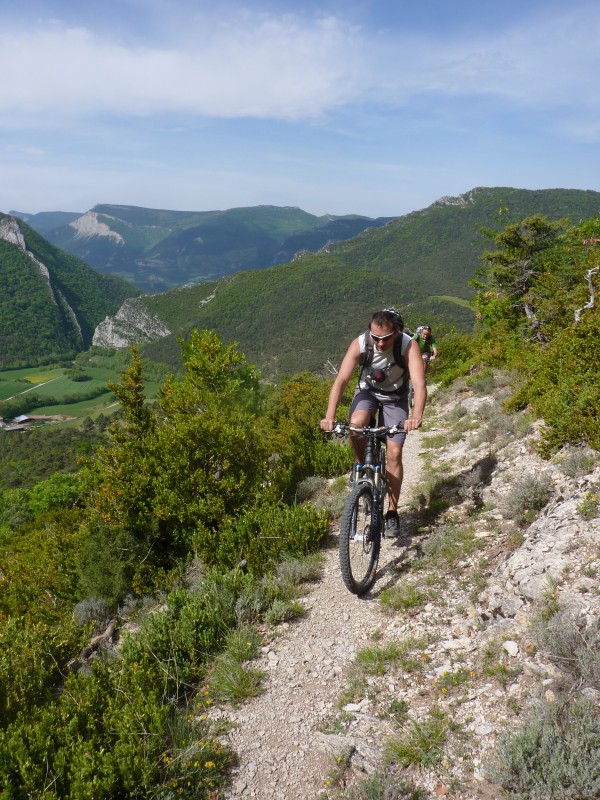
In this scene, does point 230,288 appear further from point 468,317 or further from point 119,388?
point 119,388

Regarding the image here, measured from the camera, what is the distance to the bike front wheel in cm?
424

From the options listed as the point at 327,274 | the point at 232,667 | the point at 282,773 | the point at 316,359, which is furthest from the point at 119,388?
the point at 327,274

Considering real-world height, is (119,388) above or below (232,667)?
above

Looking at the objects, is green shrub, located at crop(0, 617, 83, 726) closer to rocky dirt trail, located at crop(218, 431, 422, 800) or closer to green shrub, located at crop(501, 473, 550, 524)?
rocky dirt trail, located at crop(218, 431, 422, 800)

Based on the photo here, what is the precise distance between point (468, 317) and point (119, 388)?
120893 millimetres

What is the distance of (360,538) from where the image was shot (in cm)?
436

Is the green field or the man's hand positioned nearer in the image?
the man's hand

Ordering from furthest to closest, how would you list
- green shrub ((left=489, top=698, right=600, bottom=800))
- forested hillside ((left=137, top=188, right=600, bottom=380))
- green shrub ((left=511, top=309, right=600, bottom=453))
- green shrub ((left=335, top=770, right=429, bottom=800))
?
forested hillside ((left=137, top=188, right=600, bottom=380)), green shrub ((left=511, top=309, right=600, bottom=453)), green shrub ((left=335, top=770, right=429, bottom=800)), green shrub ((left=489, top=698, right=600, bottom=800))

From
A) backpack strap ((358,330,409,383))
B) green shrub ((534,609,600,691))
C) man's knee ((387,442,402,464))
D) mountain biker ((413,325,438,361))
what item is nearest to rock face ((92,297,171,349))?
mountain biker ((413,325,438,361))

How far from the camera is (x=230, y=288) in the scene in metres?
181

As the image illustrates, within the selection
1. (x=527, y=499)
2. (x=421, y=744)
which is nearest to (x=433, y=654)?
(x=421, y=744)

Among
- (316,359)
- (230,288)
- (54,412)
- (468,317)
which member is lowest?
(54,412)

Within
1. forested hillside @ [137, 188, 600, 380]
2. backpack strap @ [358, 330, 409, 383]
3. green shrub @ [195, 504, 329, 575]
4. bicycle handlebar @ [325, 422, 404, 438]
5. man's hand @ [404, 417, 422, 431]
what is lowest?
green shrub @ [195, 504, 329, 575]

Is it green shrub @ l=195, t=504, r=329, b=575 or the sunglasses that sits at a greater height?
the sunglasses
